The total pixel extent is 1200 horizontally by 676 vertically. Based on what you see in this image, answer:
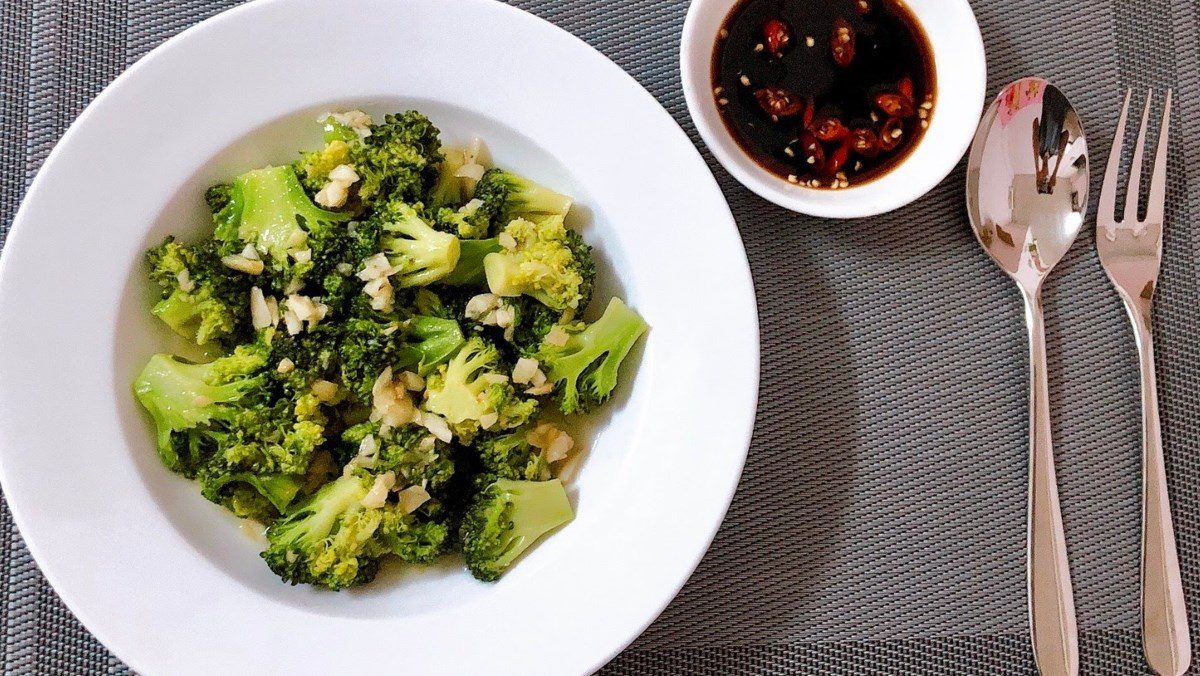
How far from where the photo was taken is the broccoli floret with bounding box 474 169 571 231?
1.86 metres

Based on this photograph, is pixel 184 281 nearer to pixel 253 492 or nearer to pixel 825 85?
pixel 253 492

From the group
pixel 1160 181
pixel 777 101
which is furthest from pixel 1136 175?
pixel 777 101

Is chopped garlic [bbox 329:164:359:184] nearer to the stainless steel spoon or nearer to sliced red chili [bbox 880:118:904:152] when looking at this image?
sliced red chili [bbox 880:118:904:152]

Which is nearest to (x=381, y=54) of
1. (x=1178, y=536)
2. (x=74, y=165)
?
(x=74, y=165)

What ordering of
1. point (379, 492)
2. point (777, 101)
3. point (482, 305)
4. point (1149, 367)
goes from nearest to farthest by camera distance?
point (379, 492)
point (482, 305)
point (777, 101)
point (1149, 367)

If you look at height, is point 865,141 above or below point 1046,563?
above

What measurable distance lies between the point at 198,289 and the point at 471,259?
542mm

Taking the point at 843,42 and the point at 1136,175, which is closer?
the point at 843,42

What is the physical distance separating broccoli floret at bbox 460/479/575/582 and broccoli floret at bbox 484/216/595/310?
39cm

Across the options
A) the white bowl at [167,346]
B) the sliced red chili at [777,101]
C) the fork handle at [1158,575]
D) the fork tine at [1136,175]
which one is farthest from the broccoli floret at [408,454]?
the fork tine at [1136,175]

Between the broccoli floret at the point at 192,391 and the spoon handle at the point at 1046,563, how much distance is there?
1.76 m

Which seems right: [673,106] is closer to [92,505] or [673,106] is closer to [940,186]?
[940,186]

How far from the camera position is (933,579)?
6.95 feet

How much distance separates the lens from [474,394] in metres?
1.76
